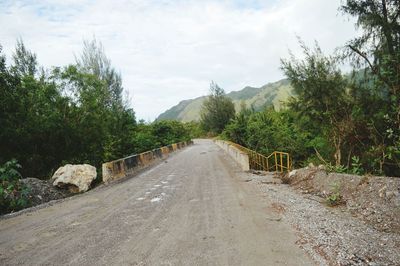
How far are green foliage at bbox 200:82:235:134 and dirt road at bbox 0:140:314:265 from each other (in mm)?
53764

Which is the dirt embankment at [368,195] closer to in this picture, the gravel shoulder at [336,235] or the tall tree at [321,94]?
the gravel shoulder at [336,235]

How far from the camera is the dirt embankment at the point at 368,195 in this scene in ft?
19.3

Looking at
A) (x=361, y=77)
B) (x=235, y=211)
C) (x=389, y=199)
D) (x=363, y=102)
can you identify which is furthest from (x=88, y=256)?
(x=361, y=77)

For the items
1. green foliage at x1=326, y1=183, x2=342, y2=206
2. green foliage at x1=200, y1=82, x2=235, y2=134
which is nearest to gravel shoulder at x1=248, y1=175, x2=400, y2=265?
green foliage at x1=326, y1=183, x2=342, y2=206

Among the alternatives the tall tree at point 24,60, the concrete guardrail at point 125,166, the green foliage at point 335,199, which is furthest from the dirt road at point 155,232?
the tall tree at point 24,60

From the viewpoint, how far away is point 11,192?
9547 mm

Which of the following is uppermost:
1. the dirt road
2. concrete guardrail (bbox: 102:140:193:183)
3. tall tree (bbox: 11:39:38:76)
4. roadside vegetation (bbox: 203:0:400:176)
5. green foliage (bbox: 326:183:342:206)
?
tall tree (bbox: 11:39:38:76)

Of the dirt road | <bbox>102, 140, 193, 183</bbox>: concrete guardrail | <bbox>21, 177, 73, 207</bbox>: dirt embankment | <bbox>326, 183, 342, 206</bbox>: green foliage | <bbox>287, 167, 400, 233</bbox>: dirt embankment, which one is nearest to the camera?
the dirt road

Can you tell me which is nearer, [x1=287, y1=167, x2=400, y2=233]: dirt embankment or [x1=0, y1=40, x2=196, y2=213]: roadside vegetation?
[x1=287, y1=167, x2=400, y2=233]: dirt embankment

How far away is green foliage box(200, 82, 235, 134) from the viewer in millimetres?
62938

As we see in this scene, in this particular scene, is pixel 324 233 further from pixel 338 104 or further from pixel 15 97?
pixel 15 97

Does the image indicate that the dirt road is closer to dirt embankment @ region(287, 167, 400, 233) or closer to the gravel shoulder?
the gravel shoulder

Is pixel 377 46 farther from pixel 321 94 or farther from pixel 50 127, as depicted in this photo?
pixel 50 127

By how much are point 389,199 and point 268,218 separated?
262cm
